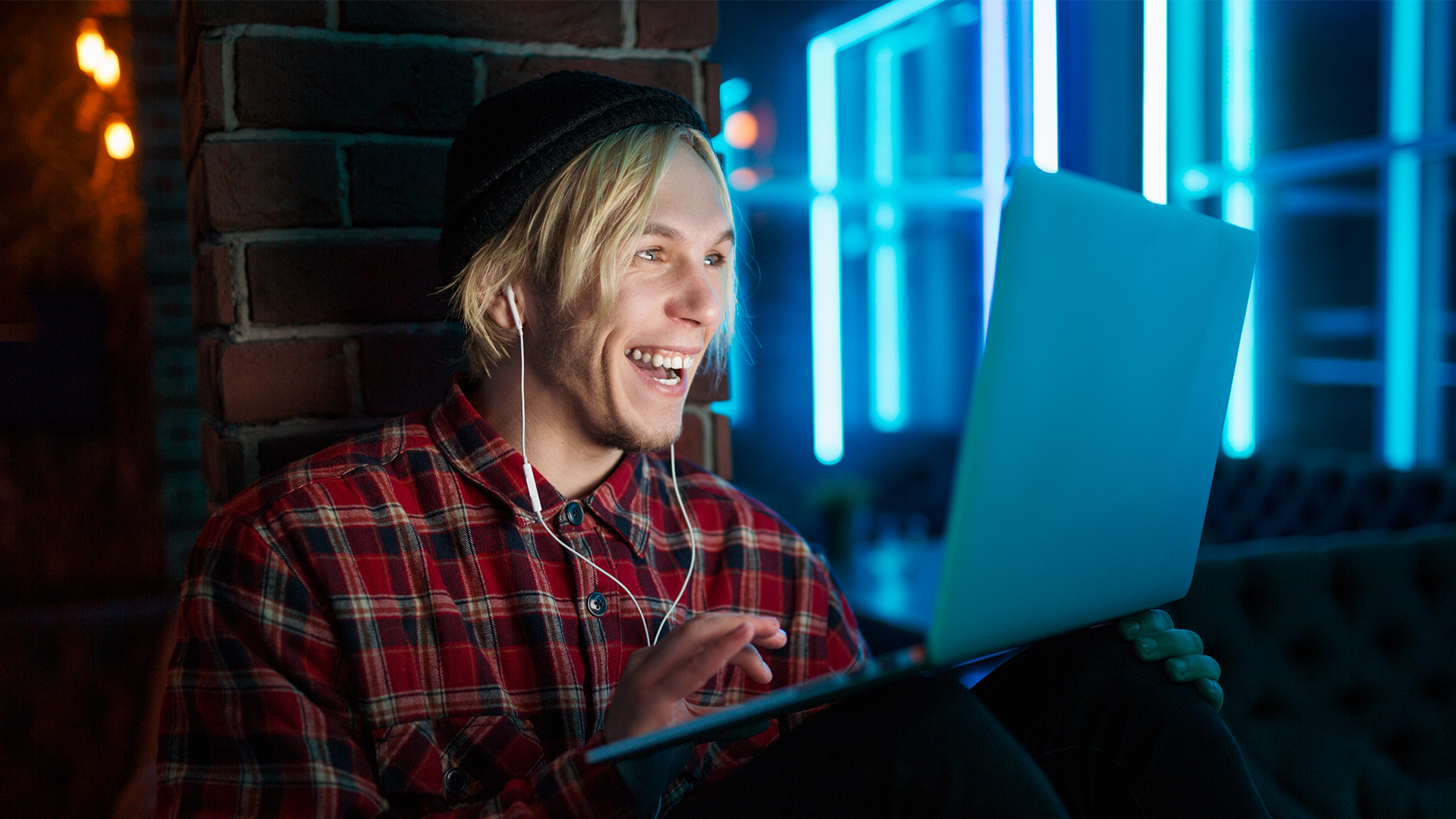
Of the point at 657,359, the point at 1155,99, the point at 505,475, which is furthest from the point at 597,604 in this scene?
the point at 1155,99

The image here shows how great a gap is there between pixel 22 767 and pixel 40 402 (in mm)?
1005

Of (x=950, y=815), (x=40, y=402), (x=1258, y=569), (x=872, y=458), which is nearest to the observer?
(x=950, y=815)

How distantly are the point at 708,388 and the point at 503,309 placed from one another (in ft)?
1.33

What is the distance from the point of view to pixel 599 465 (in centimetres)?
118

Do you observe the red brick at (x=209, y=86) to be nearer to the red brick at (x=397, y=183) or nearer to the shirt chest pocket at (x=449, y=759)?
the red brick at (x=397, y=183)

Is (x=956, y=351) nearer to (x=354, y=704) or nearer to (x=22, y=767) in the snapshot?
(x=22, y=767)

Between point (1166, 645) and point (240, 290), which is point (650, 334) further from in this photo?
point (1166, 645)

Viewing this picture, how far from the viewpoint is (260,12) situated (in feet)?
3.77

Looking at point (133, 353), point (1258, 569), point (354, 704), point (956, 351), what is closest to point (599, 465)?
point (354, 704)

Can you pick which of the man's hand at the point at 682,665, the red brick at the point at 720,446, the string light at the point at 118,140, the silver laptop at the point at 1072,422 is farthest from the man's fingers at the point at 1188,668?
the string light at the point at 118,140

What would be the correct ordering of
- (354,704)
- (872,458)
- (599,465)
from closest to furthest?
(354,704) → (599,465) → (872,458)

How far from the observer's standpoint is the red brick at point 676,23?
137 cm

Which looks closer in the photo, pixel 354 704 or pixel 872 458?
pixel 354 704

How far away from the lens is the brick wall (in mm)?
1158
